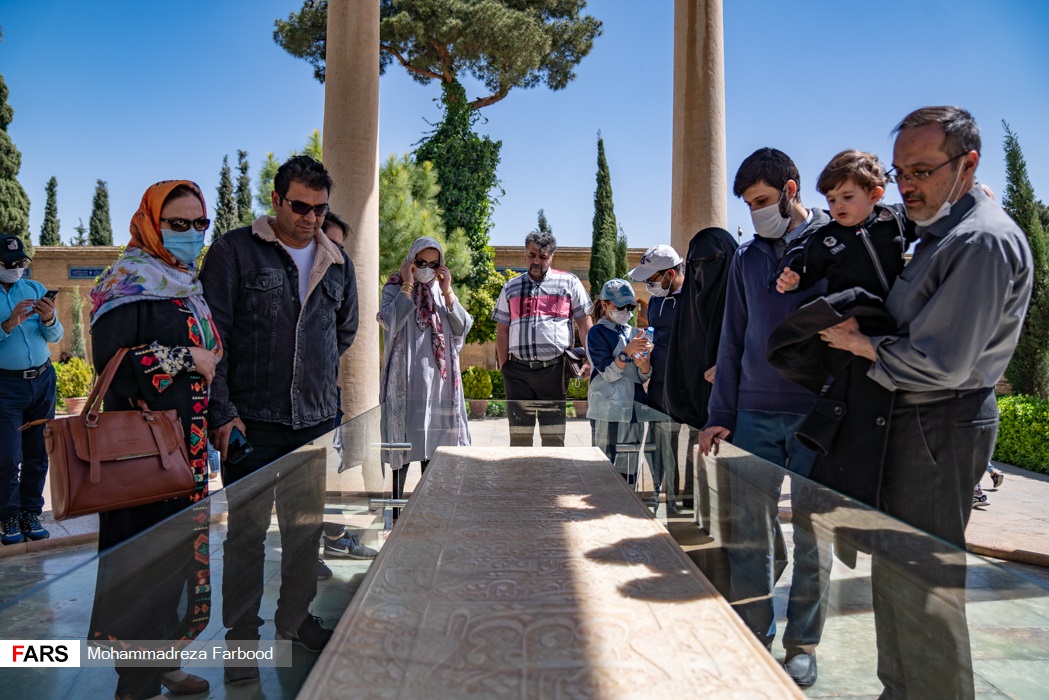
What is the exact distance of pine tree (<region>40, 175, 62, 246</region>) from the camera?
102ft

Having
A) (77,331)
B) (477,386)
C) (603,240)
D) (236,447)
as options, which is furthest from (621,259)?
(236,447)

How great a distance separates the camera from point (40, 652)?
143 cm

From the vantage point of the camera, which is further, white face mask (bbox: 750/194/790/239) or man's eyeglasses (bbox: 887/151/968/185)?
white face mask (bbox: 750/194/790/239)

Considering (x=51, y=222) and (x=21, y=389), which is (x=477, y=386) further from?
(x=51, y=222)

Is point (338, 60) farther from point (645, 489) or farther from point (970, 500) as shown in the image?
point (970, 500)

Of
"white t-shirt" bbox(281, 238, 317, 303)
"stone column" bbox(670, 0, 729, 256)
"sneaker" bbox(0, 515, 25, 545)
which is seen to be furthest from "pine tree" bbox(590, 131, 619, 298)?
"white t-shirt" bbox(281, 238, 317, 303)

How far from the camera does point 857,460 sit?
1969mm

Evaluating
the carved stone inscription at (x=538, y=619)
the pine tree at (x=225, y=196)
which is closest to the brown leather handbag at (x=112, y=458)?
the carved stone inscription at (x=538, y=619)

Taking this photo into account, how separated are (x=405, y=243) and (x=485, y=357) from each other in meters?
10.00

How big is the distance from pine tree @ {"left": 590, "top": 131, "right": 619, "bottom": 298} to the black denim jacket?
754 inches

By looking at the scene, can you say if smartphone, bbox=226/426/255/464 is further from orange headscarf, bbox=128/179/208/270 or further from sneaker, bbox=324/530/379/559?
orange headscarf, bbox=128/179/208/270

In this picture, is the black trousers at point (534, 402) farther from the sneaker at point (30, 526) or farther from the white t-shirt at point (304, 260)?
the sneaker at point (30, 526)

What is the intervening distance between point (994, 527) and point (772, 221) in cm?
327

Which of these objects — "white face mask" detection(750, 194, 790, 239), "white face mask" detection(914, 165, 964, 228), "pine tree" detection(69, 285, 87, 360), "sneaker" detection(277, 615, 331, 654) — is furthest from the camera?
"pine tree" detection(69, 285, 87, 360)
